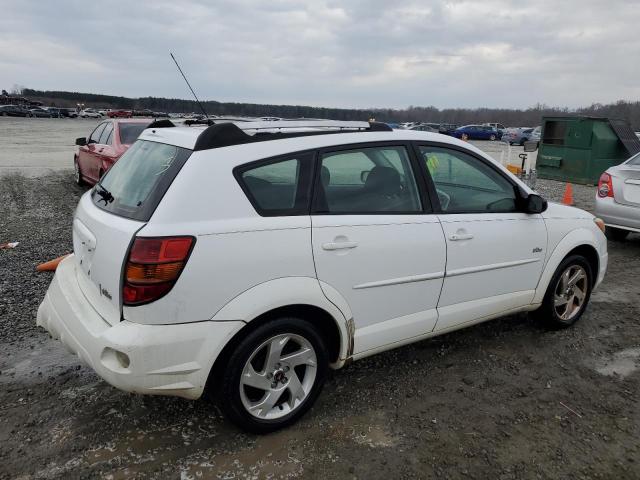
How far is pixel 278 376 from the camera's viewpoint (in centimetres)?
287

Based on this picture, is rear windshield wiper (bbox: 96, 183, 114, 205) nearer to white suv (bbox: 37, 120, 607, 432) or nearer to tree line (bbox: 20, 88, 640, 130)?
white suv (bbox: 37, 120, 607, 432)

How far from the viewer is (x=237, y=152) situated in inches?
106

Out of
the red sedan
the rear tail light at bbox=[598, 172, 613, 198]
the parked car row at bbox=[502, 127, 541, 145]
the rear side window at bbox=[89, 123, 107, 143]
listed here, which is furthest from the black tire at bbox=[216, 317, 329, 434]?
the parked car row at bbox=[502, 127, 541, 145]

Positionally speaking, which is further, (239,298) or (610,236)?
(610,236)

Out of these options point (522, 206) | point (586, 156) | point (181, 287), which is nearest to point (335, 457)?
point (181, 287)

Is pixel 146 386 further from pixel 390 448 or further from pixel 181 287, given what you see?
pixel 390 448

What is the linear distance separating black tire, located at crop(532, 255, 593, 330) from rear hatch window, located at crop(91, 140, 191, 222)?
3139 mm

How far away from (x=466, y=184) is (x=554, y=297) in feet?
4.59

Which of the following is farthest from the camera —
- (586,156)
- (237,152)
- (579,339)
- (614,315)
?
(586,156)

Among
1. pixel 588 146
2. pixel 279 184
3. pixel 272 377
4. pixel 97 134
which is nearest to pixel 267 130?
pixel 279 184

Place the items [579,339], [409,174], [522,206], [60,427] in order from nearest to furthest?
[60,427] → [409,174] → [522,206] → [579,339]

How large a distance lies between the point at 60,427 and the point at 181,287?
1277 millimetres

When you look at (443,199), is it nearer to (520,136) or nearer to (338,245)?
(338,245)

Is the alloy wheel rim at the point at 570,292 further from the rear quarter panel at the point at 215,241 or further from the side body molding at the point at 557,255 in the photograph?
the rear quarter panel at the point at 215,241
